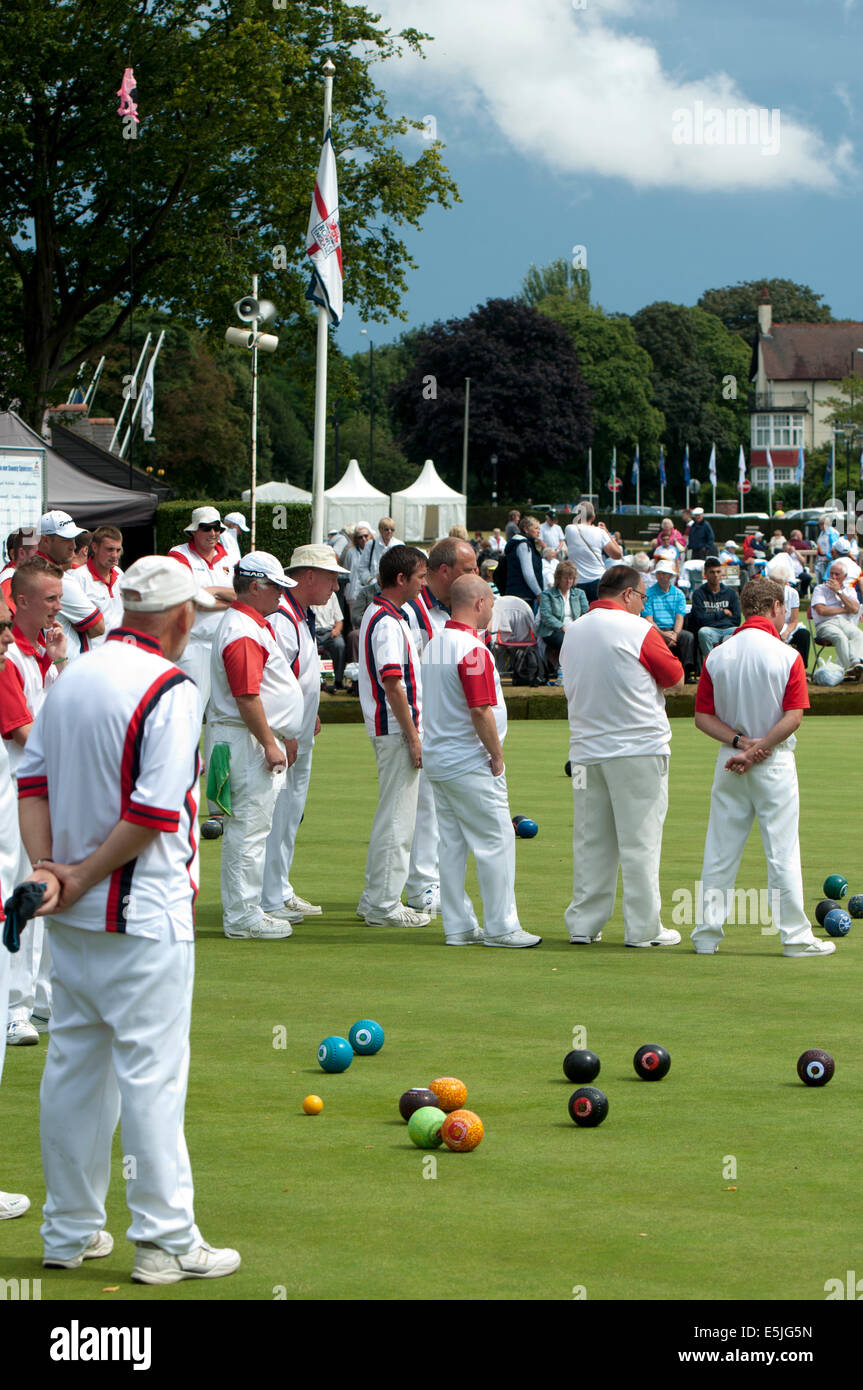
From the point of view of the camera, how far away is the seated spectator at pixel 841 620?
80.8ft

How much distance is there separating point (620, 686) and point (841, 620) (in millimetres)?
15832

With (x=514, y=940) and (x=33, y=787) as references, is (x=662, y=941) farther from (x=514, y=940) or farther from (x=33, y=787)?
(x=33, y=787)

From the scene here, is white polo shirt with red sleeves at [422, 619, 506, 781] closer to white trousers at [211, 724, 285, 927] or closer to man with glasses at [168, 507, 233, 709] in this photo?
white trousers at [211, 724, 285, 927]

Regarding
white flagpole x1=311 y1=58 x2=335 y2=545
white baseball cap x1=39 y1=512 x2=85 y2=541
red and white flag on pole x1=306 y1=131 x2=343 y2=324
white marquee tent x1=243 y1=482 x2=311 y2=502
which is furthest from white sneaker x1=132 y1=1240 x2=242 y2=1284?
white marquee tent x1=243 y1=482 x2=311 y2=502

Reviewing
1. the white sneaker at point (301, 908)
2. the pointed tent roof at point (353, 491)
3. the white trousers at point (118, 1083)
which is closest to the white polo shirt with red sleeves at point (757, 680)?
the white sneaker at point (301, 908)

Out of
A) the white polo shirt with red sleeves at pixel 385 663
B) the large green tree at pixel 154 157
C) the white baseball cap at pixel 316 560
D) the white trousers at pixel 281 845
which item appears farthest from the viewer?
the large green tree at pixel 154 157

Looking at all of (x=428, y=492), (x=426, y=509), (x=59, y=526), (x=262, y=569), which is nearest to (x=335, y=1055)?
(x=262, y=569)

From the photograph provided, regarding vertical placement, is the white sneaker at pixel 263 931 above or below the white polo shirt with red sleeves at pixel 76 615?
below

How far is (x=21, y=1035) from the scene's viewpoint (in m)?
7.80

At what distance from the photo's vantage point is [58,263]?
35.2 metres

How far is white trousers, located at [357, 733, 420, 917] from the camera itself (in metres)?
10.5

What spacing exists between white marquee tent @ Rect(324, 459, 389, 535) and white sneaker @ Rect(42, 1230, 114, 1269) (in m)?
45.1

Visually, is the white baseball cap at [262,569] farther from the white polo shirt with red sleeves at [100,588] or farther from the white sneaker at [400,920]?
the white polo shirt with red sleeves at [100,588]

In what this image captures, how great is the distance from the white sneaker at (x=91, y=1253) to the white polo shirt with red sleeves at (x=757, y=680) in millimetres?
5220
